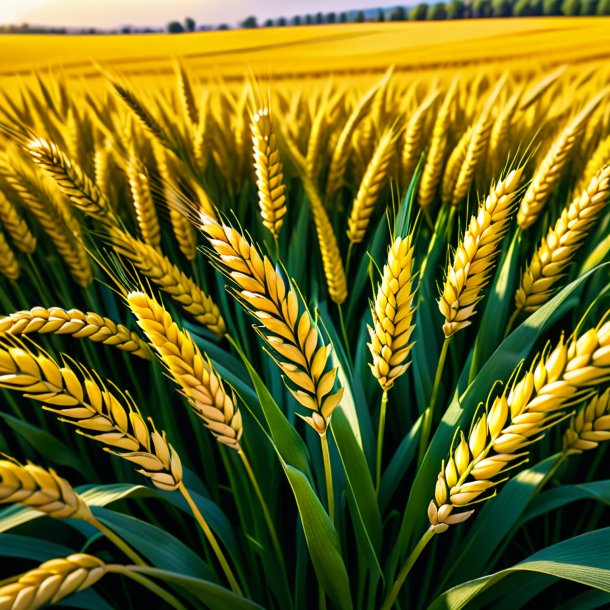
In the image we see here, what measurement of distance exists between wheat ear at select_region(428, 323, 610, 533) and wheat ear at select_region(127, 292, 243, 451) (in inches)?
5.7

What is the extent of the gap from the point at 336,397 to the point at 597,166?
0.73 m

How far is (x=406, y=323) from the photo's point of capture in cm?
32

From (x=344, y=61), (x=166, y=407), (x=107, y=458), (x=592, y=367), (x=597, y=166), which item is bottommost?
(x=107, y=458)

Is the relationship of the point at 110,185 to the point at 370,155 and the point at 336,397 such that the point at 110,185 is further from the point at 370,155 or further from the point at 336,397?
the point at 336,397

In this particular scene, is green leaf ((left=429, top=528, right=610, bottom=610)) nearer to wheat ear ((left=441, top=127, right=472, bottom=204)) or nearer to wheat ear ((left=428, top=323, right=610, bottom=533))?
wheat ear ((left=428, top=323, right=610, bottom=533))

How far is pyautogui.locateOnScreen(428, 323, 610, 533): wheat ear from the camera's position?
0.24 meters

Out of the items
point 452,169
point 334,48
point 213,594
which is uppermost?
point 334,48

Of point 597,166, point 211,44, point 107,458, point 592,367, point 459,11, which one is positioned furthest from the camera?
point 211,44

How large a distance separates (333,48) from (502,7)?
2.03 feet

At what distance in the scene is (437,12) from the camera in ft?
5.45

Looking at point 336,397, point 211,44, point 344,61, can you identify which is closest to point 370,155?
point 336,397

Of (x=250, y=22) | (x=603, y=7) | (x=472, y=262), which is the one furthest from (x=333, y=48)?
(x=472, y=262)

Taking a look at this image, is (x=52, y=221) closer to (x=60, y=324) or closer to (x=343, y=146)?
(x=60, y=324)

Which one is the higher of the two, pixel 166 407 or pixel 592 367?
pixel 592 367
